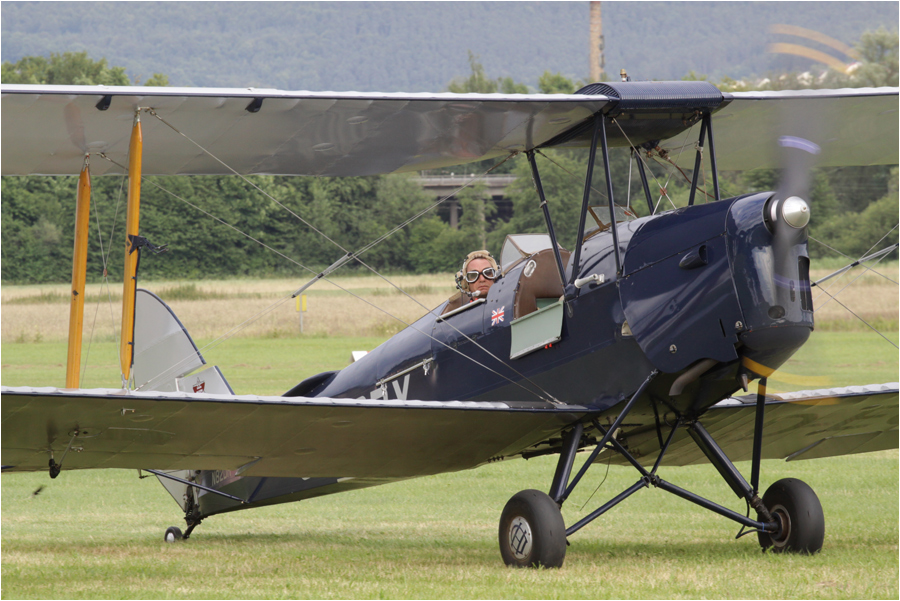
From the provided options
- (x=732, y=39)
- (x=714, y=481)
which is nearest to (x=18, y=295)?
(x=714, y=481)

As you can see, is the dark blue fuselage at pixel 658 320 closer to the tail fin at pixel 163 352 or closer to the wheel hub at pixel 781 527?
the wheel hub at pixel 781 527

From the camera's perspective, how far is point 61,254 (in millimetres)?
42688

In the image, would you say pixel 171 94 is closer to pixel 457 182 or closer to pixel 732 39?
pixel 732 39

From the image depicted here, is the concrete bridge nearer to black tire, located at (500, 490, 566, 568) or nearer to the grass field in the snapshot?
the grass field

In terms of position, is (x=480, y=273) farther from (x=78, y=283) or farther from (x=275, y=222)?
(x=275, y=222)

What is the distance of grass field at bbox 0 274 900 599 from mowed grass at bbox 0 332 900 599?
0.07ft

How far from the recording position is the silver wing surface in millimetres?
7109

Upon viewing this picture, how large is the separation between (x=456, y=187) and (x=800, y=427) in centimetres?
4108

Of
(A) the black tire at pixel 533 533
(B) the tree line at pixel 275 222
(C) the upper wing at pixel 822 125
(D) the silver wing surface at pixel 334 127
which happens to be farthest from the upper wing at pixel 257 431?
(B) the tree line at pixel 275 222

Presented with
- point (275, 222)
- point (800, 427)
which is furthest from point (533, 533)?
point (275, 222)

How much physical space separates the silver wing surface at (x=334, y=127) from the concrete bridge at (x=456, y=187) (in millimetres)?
38565

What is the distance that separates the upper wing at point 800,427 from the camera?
7484 millimetres

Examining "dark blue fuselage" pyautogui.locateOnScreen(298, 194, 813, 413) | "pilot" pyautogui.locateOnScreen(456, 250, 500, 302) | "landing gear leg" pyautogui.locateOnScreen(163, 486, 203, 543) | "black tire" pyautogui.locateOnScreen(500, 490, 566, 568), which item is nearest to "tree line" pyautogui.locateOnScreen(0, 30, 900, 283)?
"landing gear leg" pyautogui.locateOnScreen(163, 486, 203, 543)

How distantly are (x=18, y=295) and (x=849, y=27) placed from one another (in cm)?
3545
